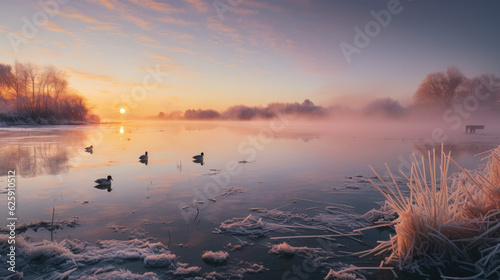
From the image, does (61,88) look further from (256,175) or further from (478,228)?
(478,228)

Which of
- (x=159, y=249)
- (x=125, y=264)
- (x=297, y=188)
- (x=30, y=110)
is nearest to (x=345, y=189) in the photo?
(x=297, y=188)

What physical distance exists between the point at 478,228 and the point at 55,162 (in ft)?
68.6

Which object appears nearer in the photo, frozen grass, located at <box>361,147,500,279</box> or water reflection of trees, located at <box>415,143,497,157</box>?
frozen grass, located at <box>361,147,500,279</box>

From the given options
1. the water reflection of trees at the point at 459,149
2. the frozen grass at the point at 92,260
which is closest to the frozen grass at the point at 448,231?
the frozen grass at the point at 92,260

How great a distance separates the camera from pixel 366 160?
18.1m

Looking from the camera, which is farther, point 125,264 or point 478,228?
point 125,264

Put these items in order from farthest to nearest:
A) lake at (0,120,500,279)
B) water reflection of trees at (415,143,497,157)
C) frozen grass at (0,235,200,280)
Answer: water reflection of trees at (415,143,497,157) → lake at (0,120,500,279) → frozen grass at (0,235,200,280)

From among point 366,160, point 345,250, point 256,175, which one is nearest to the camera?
point 345,250

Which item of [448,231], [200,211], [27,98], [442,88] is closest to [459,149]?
[448,231]

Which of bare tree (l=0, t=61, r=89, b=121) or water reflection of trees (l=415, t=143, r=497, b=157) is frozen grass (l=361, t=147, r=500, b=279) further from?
bare tree (l=0, t=61, r=89, b=121)

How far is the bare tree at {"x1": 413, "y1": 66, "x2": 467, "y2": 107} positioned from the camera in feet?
194

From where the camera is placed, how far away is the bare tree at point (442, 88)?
194 feet

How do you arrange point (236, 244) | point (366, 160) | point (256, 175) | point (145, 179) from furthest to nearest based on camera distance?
point (366, 160), point (256, 175), point (145, 179), point (236, 244)

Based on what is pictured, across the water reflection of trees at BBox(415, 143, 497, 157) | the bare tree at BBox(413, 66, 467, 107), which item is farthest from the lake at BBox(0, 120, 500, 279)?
the bare tree at BBox(413, 66, 467, 107)
